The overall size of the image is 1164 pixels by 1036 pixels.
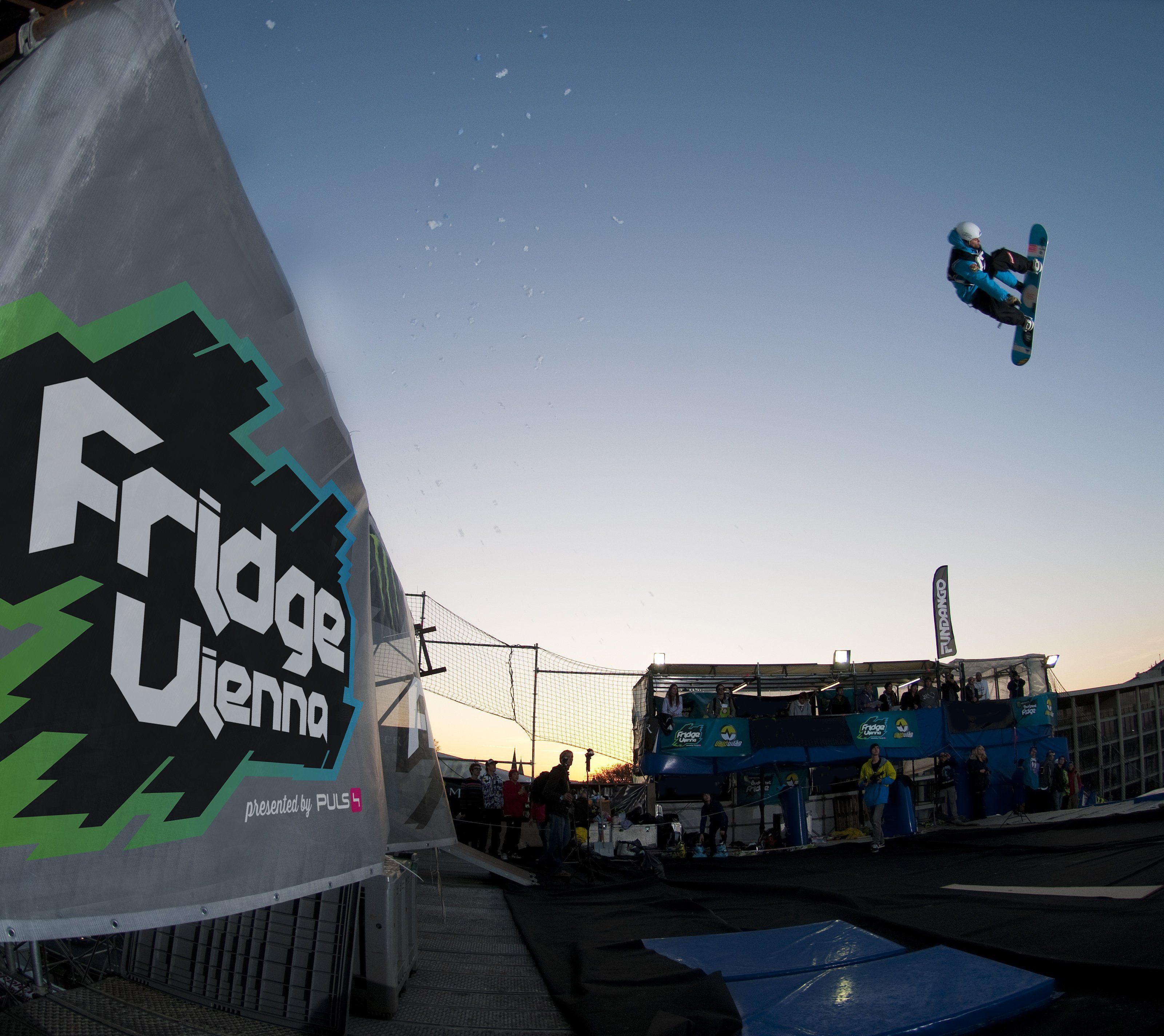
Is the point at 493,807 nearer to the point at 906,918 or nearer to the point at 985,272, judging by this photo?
the point at 906,918

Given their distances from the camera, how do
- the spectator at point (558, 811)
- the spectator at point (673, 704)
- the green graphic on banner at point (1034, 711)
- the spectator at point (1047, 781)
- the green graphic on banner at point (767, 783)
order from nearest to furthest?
1. the spectator at point (558, 811)
2. the spectator at point (1047, 781)
3. the green graphic on banner at point (767, 783)
4. the spectator at point (673, 704)
5. the green graphic on banner at point (1034, 711)

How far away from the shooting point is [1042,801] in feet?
48.0

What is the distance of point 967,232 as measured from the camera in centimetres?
802

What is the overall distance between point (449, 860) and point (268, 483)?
9648 millimetres

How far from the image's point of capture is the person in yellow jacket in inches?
459

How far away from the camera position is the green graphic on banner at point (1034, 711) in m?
16.2

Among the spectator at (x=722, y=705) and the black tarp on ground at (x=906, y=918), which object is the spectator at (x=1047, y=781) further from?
the spectator at (x=722, y=705)

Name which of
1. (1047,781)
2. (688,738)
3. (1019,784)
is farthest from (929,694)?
(688,738)

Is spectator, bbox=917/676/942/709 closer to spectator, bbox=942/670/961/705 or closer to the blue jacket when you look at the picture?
spectator, bbox=942/670/961/705

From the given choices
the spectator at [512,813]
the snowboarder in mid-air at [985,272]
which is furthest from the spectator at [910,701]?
the snowboarder in mid-air at [985,272]

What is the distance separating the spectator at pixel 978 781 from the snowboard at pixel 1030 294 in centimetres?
907

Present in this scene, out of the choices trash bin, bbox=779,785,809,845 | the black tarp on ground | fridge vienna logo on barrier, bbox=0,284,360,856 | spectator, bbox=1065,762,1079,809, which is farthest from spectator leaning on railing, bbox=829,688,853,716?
fridge vienna logo on barrier, bbox=0,284,360,856

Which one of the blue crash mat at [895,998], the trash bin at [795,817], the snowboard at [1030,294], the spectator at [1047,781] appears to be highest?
the snowboard at [1030,294]

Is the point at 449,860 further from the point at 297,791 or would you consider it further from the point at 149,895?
the point at 149,895
